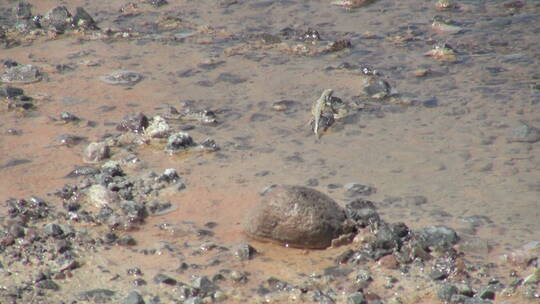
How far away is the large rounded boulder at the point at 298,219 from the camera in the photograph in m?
3.62

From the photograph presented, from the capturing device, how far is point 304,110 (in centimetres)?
516

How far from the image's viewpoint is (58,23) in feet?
21.9

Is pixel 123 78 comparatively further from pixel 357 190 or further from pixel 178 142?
pixel 357 190

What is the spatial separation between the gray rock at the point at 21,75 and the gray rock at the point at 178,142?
5.09ft

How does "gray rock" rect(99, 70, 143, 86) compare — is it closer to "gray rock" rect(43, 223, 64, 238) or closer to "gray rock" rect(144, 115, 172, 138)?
"gray rock" rect(144, 115, 172, 138)

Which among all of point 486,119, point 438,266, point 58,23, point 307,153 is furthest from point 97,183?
point 58,23

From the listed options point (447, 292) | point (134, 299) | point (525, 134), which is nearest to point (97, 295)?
point (134, 299)

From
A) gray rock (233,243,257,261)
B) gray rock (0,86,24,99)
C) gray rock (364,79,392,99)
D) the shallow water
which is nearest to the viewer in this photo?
gray rock (233,243,257,261)

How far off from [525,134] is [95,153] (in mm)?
2339

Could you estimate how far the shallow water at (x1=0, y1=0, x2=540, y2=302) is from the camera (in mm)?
4016

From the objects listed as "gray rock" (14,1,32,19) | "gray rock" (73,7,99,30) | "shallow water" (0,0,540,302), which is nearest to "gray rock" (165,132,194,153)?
"shallow water" (0,0,540,302)

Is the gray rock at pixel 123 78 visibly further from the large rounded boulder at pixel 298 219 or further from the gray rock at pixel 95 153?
the large rounded boulder at pixel 298 219

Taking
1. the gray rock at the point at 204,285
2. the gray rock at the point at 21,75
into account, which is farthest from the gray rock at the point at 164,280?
the gray rock at the point at 21,75

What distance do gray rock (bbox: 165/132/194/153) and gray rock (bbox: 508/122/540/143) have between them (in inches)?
69.4
